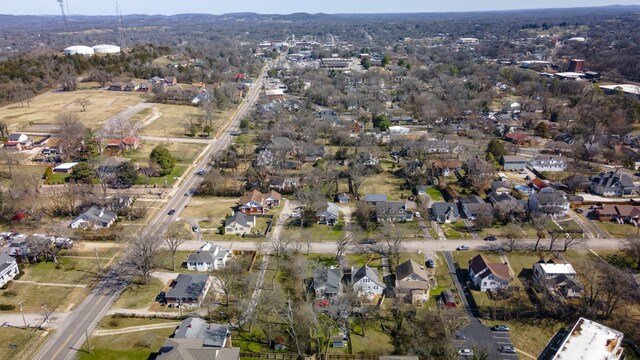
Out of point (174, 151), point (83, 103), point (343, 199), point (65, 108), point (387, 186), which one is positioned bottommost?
point (387, 186)

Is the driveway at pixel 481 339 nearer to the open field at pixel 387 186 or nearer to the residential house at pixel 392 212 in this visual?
the residential house at pixel 392 212

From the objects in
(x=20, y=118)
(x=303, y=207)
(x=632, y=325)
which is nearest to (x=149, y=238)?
(x=303, y=207)

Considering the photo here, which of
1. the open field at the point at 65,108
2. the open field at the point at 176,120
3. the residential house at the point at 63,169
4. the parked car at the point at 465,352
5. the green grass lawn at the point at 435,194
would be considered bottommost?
the green grass lawn at the point at 435,194

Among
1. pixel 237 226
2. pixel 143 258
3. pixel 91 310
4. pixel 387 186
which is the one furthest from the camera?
pixel 387 186

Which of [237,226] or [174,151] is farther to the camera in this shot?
[174,151]

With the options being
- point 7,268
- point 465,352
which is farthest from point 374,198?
point 7,268

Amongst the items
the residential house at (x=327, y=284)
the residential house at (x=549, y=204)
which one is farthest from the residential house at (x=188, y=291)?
the residential house at (x=549, y=204)

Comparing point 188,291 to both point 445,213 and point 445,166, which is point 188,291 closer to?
point 445,213

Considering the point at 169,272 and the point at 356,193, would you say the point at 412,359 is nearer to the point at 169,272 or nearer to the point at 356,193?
the point at 169,272
